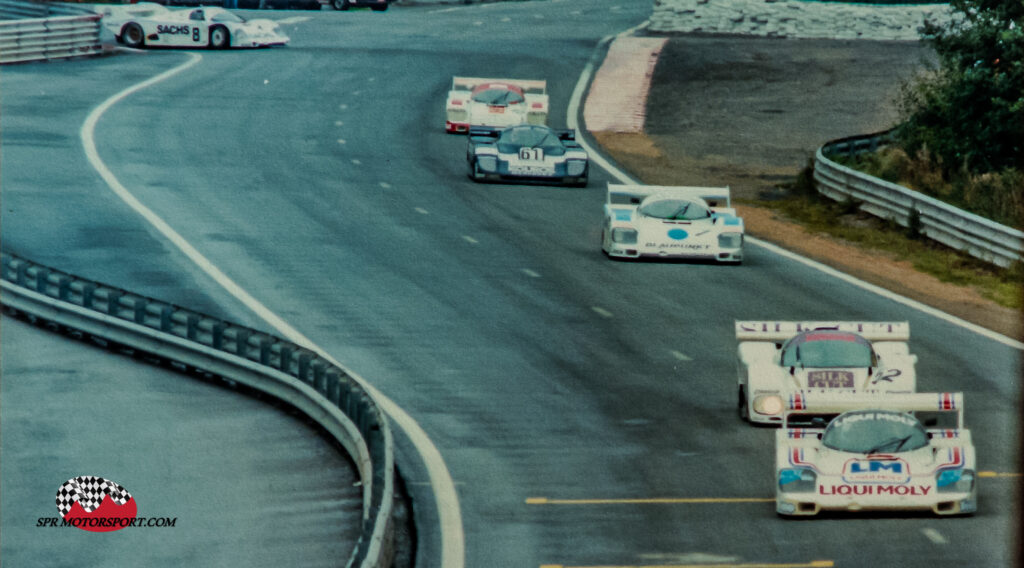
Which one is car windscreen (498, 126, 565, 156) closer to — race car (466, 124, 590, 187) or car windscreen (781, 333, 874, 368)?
race car (466, 124, 590, 187)

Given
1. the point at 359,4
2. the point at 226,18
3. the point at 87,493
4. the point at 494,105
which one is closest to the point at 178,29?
the point at 226,18

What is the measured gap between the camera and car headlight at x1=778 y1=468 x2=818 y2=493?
16.4 metres

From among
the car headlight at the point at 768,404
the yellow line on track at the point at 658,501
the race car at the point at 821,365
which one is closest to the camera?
the yellow line on track at the point at 658,501

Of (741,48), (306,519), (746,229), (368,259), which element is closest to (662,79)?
(741,48)

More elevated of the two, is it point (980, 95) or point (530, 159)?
point (980, 95)

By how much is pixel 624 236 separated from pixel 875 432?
1397cm

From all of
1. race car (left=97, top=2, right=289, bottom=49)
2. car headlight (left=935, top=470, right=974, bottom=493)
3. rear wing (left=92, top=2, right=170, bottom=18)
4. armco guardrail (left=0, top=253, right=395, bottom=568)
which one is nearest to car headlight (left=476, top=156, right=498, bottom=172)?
armco guardrail (left=0, top=253, right=395, bottom=568)

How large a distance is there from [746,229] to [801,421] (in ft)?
52.3

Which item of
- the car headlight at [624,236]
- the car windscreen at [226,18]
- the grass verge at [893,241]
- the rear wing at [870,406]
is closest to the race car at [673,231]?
the car headlight at [624,236]

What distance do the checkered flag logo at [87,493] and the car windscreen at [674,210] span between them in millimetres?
14385

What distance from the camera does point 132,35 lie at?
63.2m

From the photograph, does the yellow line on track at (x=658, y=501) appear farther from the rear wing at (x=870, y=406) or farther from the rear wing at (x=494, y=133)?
the rear wing at (x=494, y=133)

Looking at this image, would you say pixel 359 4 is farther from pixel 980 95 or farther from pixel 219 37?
pixel 980 95

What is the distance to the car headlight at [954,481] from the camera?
16.3 meters
